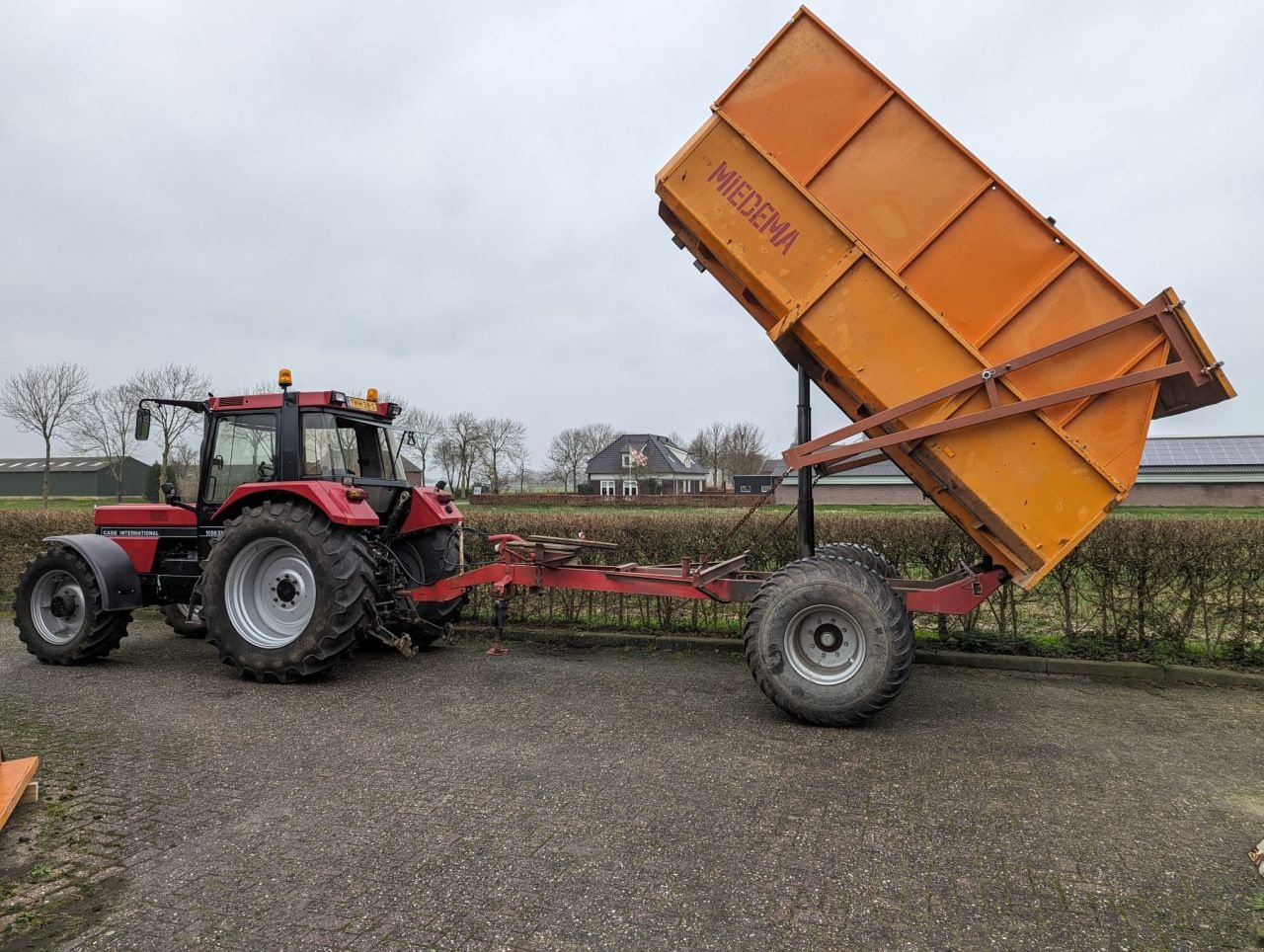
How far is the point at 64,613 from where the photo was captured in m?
6.63

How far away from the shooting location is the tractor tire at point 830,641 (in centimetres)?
454

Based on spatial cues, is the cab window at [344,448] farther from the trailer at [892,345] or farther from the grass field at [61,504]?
the grass field at [61,504]

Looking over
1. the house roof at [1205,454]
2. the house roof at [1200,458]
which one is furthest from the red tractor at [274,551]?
the house roof at [1205,454]

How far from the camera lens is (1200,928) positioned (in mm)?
2615

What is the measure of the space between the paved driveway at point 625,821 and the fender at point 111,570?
3.45 feet

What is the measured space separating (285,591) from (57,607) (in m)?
2.33

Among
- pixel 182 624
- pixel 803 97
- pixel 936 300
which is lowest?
pixel 182 624

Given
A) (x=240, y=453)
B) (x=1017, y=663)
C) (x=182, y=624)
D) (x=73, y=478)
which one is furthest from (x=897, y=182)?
(x=73, y=478)

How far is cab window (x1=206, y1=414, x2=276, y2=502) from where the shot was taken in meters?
6.50

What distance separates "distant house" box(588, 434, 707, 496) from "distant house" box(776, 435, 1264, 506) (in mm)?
24949

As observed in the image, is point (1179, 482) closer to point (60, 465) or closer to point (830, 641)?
point (830, 641)

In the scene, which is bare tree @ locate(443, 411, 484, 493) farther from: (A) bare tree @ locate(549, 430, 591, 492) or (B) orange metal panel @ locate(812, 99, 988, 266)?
(B) orange metal panel @ locate(812, 99, 988, 266)

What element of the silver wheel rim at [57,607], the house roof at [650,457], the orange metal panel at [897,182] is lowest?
the silver wheel rim at [57,607]

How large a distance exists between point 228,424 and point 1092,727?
7059mm
